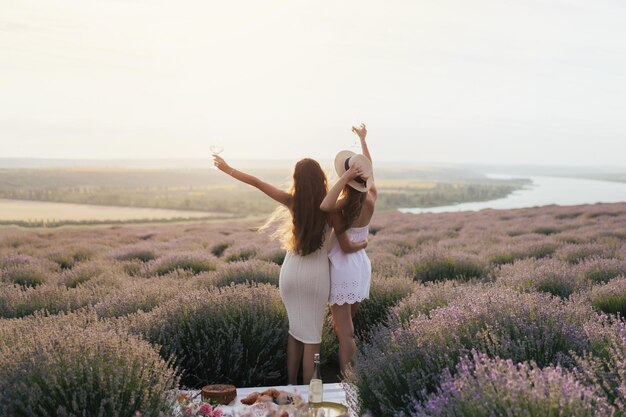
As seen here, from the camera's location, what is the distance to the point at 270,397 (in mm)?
4660

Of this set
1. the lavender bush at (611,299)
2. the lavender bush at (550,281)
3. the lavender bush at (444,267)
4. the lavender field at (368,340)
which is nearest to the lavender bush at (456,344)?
the lavender field at (368,340)

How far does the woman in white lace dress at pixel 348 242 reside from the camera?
5051 millimetres

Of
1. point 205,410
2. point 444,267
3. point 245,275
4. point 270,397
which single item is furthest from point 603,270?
point 205,410

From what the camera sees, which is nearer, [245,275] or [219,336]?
[219,336]

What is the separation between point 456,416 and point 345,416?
1.37 metres

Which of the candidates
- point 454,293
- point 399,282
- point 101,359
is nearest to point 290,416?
point 101,359

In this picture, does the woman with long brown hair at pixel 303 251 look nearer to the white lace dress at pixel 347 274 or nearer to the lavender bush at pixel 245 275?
the white lace dress at pixel 347 274

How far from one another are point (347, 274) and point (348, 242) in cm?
25

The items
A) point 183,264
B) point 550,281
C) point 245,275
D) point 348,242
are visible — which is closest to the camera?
point 348,242

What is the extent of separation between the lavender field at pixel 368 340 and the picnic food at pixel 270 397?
0.44 m

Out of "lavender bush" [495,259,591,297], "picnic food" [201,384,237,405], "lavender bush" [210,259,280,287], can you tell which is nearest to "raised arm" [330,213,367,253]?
"picnic food" [201,384,237,405]

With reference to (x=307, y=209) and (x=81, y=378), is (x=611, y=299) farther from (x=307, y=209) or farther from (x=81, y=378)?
(x=81, y=378)

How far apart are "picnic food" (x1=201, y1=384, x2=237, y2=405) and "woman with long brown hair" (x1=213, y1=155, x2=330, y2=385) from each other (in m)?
0.82

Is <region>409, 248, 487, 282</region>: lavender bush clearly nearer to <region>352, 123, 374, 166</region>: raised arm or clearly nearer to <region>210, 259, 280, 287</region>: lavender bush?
<region>210, 259, 280, 287</region>: lavender bush
